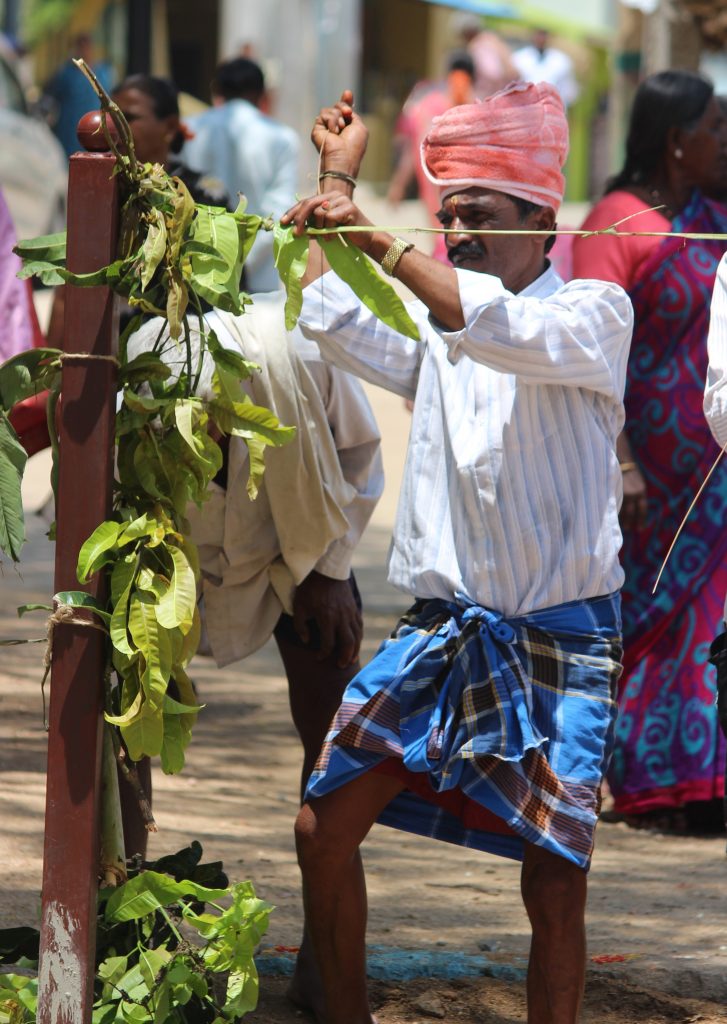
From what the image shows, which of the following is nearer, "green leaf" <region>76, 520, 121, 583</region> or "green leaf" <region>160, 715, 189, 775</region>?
"green leaf" <region>76, 520, 121, 583</region>

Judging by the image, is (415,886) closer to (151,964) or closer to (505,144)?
(151,964)

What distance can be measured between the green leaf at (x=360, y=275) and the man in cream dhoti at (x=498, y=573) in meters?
0.09

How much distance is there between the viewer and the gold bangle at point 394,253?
9.68 ft

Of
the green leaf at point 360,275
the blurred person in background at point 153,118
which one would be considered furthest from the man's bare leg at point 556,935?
the blurred person in background at point 153,118

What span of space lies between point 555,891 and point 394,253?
1.23 meters

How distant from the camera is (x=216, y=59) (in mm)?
26781

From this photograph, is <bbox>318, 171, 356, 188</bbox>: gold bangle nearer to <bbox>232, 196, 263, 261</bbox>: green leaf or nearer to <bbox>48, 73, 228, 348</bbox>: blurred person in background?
<bbox>232, 196, 263, 261</bbox>: green leaf

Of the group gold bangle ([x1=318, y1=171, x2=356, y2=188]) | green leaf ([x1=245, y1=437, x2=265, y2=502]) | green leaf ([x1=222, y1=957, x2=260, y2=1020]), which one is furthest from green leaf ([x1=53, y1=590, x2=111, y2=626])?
gold bangle ([x1=318, y1=171, x2=356, y2=188])

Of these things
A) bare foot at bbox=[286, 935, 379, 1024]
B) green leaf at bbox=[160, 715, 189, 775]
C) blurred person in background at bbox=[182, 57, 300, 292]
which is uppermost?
blurred person in background at bbox=[182, 57, 300, 292]

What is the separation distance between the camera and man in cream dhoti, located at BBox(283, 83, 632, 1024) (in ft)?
10.3

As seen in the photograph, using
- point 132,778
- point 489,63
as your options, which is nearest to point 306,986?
point 132,778

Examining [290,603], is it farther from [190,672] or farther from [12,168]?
[12,168]

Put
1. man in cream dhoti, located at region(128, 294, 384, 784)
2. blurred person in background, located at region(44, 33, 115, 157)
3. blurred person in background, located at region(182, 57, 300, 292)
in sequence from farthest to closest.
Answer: blurred person in background, located at region(44, 33, 115, 157)
blurred person in background, located at region(182, 57, 300, 292)
man in cream dhoti, located at region(128, 294, 384, 784)

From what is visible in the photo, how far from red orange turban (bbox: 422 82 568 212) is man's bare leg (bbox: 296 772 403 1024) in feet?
3.91
